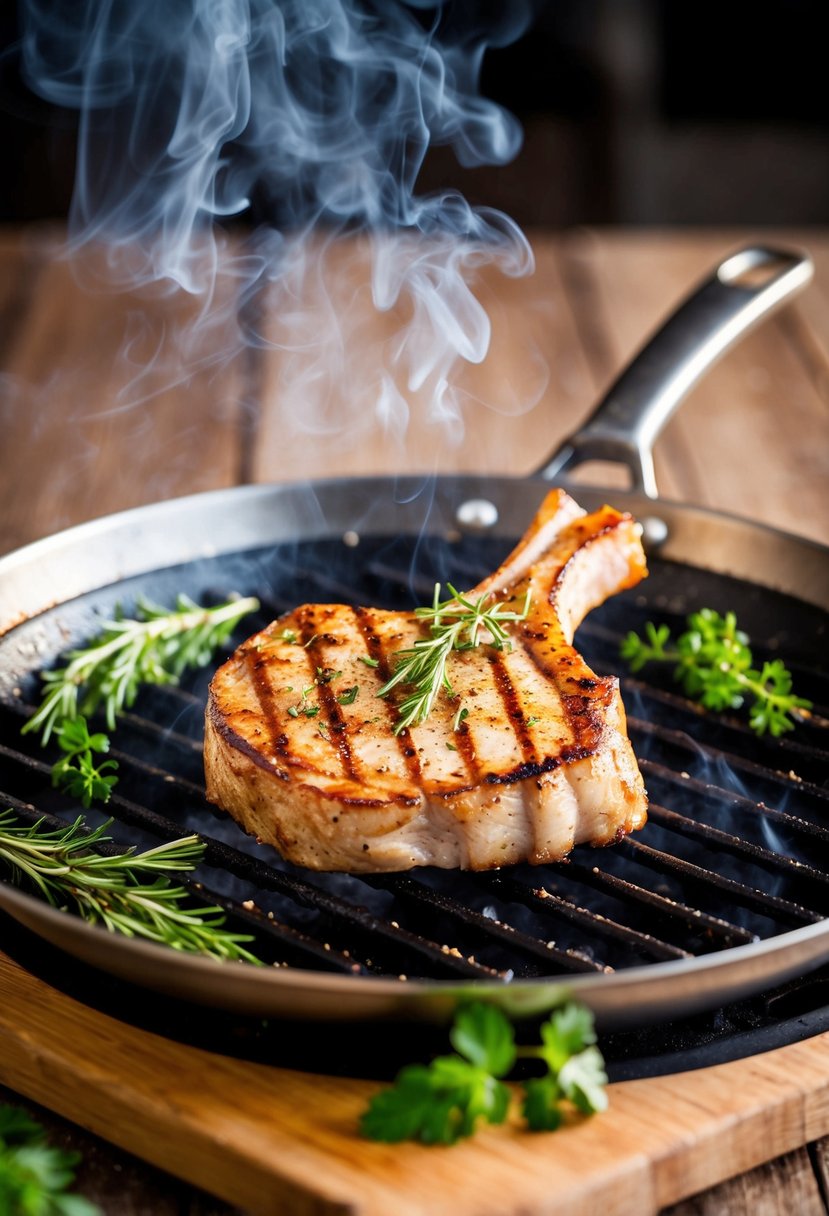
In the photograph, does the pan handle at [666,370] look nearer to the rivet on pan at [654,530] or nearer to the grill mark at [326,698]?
the rivet on pan at [654,530]

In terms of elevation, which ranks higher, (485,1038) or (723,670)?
(485,1038)

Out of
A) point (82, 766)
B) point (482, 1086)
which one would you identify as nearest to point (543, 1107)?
point (482, 1086)

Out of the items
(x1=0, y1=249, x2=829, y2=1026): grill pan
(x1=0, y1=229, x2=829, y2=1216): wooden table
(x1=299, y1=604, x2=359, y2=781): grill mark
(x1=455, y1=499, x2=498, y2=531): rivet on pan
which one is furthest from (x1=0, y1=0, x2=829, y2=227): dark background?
(x1=299, y1=604, x2=359, y2=781): grill mark

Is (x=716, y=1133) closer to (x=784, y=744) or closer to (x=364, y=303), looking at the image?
(x=784, y=744)

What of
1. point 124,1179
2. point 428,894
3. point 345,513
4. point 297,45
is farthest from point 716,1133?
point 297,45

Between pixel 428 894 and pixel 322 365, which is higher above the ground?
pixel 428 894

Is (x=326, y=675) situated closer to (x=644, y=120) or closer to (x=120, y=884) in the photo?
(x=120, y=884)
